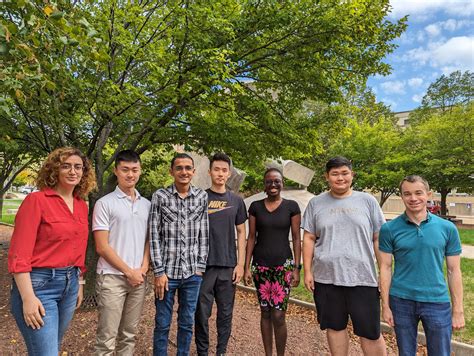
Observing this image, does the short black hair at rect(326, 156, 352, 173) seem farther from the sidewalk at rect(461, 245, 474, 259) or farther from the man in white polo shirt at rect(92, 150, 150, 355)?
the sidewalk at rect(461, 245, 474, 259)

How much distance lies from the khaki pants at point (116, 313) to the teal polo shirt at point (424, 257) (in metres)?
2.07

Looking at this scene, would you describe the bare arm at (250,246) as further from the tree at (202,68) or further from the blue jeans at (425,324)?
the tree at (202,68)

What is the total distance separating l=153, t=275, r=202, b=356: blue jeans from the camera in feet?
9.75

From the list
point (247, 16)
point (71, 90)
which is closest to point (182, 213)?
point (71, 90)

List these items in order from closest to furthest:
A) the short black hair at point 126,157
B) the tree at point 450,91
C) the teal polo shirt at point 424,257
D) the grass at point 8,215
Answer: the teal polo shirt at point 424,257 → the short black hair at point 126,157 → the grass at point 8,215 → the tree at point 450,91

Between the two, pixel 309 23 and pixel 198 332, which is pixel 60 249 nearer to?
pixel 198 332

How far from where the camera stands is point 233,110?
5164 millimetres

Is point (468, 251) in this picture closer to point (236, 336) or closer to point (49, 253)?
point (236, 336)


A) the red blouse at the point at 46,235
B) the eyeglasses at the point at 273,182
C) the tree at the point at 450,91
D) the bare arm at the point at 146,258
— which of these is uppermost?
the tree at the point at 450,91

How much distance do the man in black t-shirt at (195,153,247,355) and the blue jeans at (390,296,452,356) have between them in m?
1.39

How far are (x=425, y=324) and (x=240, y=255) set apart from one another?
5.24ft

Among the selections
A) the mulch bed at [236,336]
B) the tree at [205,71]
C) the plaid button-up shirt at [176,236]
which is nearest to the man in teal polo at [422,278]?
the plaid button-up shirt at [176,236]

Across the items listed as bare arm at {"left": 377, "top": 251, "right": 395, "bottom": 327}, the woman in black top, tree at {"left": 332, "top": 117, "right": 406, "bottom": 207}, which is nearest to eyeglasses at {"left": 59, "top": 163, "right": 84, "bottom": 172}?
the woman in black top

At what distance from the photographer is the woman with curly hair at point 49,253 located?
2.05m
